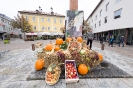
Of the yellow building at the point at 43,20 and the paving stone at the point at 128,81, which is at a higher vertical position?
the yellow building at the point at 43,20

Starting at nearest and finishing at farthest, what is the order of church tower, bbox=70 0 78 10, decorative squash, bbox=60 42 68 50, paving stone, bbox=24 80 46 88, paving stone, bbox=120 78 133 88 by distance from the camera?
paving stone, bbox=24 80 46 88
paving stone, bbox=120 78 133 88
decorative squash, bbox=60 42 68 50
church tower, bbox=70 0 78 10

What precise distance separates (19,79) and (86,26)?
24.8 metres

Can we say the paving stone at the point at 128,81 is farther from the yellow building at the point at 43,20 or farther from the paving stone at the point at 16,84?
the yellow building at the point at 43,20

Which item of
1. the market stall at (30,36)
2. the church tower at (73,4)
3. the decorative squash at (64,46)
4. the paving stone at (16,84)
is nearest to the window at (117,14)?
the church tower at (73,4)

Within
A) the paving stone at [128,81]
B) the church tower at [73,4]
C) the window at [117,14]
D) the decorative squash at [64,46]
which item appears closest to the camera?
the paving stone at [128,81]

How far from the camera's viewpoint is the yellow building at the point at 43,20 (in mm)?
27478

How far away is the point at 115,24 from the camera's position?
12648 millimetres

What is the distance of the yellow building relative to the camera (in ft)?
90.2

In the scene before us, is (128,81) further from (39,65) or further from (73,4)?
(73,4)

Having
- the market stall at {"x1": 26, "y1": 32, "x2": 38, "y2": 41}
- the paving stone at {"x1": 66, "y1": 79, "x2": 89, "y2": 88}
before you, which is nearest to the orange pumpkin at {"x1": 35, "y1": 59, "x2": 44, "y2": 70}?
the paving stone at {"x1": 66, "y1": 79, "x2": 89, "y2": 88}

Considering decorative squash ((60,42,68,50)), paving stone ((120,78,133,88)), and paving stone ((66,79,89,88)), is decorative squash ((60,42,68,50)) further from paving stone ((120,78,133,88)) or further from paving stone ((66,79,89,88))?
paving stone ((120,78,133,88))

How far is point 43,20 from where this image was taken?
29141 mm

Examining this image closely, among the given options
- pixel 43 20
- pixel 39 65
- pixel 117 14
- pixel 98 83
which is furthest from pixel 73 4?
pixel 43 20

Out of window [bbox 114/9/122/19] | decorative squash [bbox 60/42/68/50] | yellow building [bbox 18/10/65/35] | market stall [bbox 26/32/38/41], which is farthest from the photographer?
yellow building [bbox 18/10/65/35]
